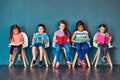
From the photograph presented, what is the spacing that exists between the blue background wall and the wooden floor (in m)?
0.51

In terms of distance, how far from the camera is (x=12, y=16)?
5.21 m

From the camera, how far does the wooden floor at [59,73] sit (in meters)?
3.96

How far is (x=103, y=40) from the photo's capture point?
498 centimetres

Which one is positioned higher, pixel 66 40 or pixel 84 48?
pixel 66 40

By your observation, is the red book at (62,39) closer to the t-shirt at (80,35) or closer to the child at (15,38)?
the t-shirt at (80,35)

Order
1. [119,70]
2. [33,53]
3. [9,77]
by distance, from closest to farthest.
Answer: [9,77]
[119,70]
[33,53]

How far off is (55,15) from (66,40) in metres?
0.62

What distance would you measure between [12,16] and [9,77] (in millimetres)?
1657

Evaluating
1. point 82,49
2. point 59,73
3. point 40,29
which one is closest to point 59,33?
point 40,29

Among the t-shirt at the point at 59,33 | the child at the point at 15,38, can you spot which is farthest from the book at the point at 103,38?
the child at the point at 15,38

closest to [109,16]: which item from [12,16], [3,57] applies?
[12,16]

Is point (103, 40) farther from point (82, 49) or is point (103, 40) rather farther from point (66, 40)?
point (66, 40)

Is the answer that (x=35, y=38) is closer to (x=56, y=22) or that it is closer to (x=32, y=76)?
(x=56, y=22)

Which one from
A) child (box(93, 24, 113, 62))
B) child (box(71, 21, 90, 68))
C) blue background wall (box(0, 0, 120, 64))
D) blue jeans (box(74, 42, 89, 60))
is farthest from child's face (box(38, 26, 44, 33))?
child (box(93, 24, 113, 62))
